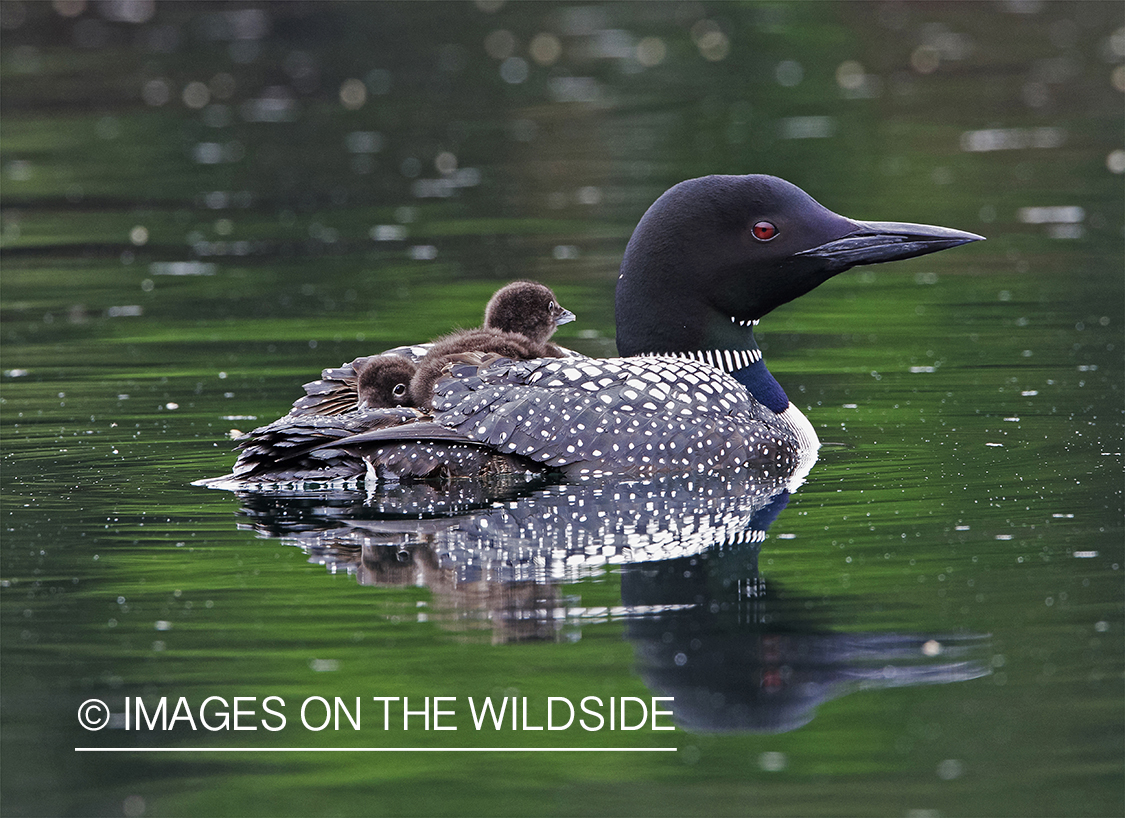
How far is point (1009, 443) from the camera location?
6113 millimetres

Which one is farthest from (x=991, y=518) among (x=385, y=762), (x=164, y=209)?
(x=164, y=209)

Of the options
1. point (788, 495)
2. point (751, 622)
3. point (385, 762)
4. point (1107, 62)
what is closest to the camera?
point (385, 762)

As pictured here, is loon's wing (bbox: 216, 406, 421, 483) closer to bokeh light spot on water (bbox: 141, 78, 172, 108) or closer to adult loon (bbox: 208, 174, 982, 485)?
adult loon (bbox: 208, 174, 982, 485)

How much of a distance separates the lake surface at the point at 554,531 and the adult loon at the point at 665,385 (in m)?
0.13

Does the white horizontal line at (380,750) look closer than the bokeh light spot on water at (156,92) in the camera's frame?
Yes

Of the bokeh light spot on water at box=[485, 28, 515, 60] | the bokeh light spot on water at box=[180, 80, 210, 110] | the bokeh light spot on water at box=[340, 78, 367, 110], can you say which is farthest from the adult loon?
the bokeh light spot on water at box=[485, 28, 515, 60]

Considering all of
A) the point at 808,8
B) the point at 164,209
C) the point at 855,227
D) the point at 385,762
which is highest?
the point at 808,8

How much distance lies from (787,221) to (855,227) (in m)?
0.26

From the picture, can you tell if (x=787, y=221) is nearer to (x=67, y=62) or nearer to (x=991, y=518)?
(x=991, y=518)

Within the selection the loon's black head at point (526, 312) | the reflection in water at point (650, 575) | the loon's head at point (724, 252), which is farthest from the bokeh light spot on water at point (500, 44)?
the reflection in water at point (650, 575)

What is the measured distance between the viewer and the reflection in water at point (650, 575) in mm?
4000

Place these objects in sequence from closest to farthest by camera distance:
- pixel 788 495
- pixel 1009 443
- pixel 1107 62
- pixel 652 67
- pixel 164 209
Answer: pixel 788 495, pixel 1009 443, pixel 164 209, pixel 1107 62, pixel 652 67

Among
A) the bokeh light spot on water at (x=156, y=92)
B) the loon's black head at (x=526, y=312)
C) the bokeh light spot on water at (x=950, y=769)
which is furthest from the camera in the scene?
the bokeh light spot on water at (x=156, y=92)

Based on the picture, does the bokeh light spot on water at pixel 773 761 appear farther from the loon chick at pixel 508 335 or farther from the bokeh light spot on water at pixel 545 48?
the bokeh light spot on water at pixel 545 48
